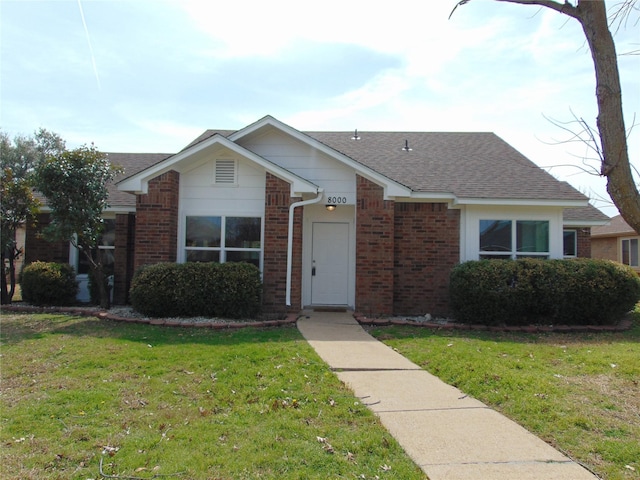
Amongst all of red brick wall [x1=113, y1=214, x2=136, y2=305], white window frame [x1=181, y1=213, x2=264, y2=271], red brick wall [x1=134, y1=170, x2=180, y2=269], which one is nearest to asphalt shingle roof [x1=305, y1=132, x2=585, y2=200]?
white window frame [x1=181, y1=213, x2=264, y2=271]

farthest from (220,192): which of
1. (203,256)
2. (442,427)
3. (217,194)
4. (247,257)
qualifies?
(442,427)

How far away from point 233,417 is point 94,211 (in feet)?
25.8

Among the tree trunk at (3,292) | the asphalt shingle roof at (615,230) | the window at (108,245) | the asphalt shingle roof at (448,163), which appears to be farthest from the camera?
the asphalt shingle roof at (615,230)

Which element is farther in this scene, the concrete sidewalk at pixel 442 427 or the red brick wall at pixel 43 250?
the red brick wall at pixel 43 250

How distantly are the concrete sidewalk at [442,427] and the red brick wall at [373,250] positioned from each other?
10.9 ft

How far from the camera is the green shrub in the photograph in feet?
36.1

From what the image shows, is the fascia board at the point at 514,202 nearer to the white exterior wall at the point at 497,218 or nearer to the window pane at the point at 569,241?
the white exterior wall at the point at 497,218

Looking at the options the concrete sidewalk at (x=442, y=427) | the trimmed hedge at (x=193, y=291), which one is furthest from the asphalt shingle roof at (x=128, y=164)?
the concrete sidewalk at (x=442, y=427)

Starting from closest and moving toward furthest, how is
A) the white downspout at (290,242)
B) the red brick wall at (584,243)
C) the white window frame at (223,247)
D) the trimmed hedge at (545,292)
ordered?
the trimmed hedge at (545,292) < the white downspout at (290,242) < the white window frame at (223,247) < the red brick wall at (584,243)

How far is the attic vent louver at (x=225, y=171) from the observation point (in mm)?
10688

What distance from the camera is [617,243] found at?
2439 centimetres

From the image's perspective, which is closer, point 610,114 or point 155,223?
point 610,114

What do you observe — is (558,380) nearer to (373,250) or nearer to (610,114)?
(610,114)

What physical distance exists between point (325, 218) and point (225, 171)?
2.74m
